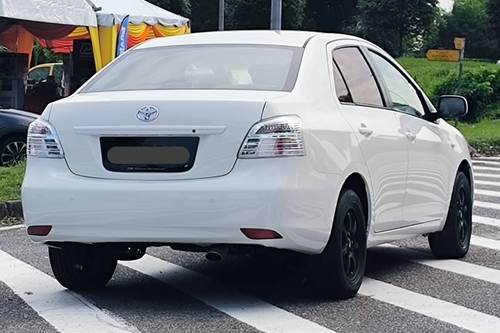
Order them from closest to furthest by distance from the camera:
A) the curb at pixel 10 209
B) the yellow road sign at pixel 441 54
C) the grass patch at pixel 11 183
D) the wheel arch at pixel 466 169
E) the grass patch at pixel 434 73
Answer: the wheel arch at pixel 466 169 < the curb at pixel 10 209 < the grass patch at pixel 11 183 < the yellow road sign at pixel 441 54 < the grass patch at pixel 434 73

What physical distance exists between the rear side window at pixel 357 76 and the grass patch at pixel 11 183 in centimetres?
530

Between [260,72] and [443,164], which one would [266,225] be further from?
[443,164]

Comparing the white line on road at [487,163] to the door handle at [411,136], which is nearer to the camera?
the door handle at [411,136]

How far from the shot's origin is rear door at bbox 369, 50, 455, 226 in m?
7.25

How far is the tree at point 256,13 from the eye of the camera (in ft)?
217

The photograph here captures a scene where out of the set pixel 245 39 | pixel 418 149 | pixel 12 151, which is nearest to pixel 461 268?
pixel 418 149

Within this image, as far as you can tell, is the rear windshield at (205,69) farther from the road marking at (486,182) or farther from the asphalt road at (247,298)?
the road marking at (486,182)

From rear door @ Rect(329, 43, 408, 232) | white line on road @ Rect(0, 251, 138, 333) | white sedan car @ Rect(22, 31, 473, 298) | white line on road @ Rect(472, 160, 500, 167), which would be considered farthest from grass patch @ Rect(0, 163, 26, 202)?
white line on road @ Rect(472, 160, 500, 167)

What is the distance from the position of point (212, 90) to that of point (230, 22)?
6202 cm

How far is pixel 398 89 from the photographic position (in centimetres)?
757

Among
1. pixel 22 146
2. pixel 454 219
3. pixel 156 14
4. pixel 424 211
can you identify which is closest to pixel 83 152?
pixel 424 211

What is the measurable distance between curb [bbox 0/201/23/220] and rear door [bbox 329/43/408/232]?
5.08 metres

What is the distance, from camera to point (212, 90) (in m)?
6.05

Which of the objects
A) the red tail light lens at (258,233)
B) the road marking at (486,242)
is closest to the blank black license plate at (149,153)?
the red tail light lens at (258,233)
